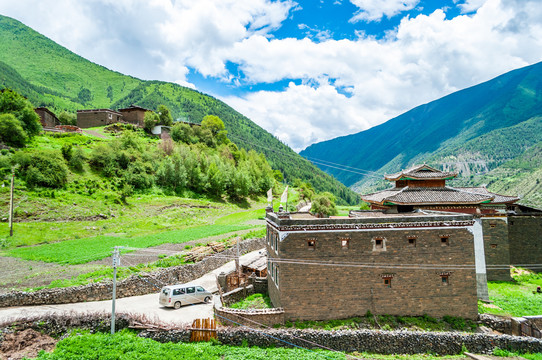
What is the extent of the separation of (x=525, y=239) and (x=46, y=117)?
10370 centimetres

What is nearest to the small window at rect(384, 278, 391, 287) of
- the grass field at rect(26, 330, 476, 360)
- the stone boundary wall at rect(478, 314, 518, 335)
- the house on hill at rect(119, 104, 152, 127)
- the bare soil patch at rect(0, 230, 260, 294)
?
the grass field at rect(26, 330, 476, 360)

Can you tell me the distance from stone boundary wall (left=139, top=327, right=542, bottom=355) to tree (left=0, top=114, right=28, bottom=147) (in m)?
55.3

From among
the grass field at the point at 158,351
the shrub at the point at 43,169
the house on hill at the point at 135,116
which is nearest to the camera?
the grass field at the point at 158,351

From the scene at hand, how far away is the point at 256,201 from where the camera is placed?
85812mm

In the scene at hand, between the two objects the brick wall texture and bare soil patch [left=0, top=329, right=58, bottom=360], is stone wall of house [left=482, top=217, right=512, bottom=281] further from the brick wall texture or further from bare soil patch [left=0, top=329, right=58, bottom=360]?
the brick wall texture

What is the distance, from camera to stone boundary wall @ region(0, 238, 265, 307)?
68.1ft

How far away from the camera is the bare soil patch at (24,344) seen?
1612cm

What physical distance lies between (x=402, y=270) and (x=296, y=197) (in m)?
76.1

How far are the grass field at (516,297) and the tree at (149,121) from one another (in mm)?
88281

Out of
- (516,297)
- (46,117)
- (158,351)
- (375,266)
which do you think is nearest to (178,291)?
(158,351)

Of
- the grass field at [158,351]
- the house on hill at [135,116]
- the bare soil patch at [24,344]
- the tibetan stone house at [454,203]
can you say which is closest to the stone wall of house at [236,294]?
the grass field at [158,351]

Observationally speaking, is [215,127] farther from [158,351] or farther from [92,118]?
[158,351]

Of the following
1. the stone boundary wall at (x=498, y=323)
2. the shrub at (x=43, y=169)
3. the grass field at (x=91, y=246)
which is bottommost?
the stone boundary wall at (x=498, y=323)

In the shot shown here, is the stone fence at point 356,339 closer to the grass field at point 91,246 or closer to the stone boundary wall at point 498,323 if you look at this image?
the stone boundary wall at point 498,323
